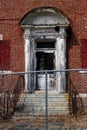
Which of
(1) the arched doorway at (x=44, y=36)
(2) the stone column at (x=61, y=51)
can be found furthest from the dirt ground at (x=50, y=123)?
(2) the stone column at (x=61, y=51)

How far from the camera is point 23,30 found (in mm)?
18422

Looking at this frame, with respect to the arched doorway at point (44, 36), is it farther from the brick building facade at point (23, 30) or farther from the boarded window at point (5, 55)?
the boarded window at point (5, 55)

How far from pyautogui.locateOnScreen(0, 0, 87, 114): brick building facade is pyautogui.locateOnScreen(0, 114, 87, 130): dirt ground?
14.0 ft

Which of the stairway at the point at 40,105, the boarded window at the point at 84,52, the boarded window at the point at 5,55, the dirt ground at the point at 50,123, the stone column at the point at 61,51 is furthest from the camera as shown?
the boarded window at the point at 5,55

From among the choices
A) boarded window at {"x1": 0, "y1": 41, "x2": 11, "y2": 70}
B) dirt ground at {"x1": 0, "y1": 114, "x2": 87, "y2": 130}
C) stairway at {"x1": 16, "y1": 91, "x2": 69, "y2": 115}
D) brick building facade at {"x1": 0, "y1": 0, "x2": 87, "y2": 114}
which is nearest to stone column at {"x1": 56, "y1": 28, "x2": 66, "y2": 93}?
brick building facade at {"x1": 0, "y1": 0, "x2": 87, "y2": 114}

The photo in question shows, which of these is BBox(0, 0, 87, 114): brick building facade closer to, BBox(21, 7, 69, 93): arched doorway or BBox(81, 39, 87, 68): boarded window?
BBox(81, 39, 87, 68): boarded window

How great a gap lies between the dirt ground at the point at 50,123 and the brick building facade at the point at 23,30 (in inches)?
169

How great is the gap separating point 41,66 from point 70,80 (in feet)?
5.66

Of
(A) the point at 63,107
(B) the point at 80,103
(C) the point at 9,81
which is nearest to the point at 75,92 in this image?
(B) the point at 80,103

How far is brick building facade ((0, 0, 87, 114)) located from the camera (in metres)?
18.4

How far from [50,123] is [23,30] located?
19.2ft

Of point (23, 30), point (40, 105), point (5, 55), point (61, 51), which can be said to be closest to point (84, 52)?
point (61, 51)

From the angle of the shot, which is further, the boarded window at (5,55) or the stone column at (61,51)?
the boarded window at (5,55)

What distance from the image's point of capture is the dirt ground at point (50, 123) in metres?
13.1
